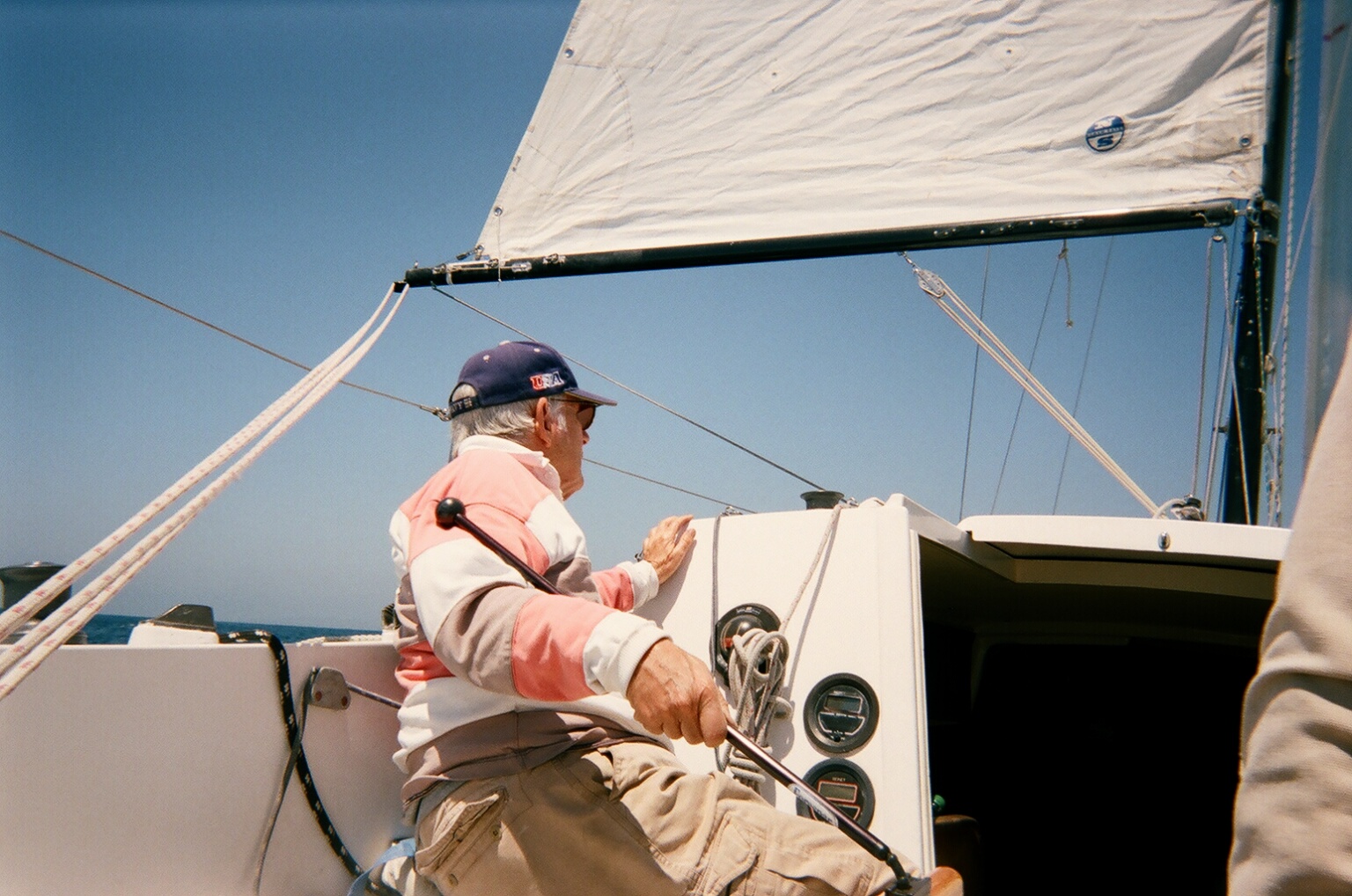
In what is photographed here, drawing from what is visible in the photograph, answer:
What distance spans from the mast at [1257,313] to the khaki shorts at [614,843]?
8.71ft

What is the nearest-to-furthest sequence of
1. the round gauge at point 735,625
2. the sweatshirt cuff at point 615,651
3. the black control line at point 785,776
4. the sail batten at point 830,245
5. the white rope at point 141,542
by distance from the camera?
the white rope at point 141,542 < the sweatshirt cuff at point 615,651 < the black control line at point 785,776 < the round gauge at point 735,625 < the sail batten at point 830,245

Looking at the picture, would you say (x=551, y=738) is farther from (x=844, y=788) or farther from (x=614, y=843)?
(x=844, y=788)

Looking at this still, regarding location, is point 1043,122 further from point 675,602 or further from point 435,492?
point 435,492

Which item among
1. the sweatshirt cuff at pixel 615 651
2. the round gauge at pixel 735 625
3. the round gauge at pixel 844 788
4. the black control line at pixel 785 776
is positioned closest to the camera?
the sweatshirt cuff at pixel 615 651

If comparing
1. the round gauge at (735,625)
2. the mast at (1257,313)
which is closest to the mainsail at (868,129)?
the mast at (1257,313)

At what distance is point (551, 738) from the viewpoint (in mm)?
1482

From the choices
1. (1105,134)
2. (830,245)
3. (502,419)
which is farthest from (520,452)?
(1105,134)

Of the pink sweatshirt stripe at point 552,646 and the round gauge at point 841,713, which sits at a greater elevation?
the pink sweatshirt stripe at point 552,646

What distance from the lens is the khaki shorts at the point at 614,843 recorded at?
140cm

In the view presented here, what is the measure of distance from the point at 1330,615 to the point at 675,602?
5.88 feet

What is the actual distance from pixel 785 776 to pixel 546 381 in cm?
96

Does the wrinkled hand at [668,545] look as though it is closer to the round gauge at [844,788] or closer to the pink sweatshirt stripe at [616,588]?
the pink sweatshirt stripe at [616,588]

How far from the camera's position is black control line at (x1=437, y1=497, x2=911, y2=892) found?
4.36 ft

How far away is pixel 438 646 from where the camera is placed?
1.37m
